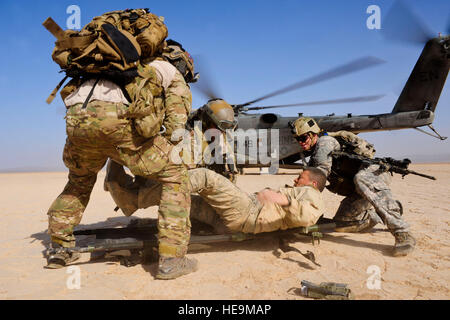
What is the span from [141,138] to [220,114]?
2.32m

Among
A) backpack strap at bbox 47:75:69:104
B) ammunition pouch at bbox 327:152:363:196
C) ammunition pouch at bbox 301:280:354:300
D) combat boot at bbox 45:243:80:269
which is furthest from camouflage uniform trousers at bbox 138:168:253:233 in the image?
ammunition pouch at bbox 327:152:363:196

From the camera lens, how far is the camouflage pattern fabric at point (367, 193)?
362 centimetres

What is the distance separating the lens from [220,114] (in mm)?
4973

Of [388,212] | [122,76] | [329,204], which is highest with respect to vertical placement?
[122,76]

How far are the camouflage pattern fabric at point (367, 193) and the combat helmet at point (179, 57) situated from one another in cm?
189

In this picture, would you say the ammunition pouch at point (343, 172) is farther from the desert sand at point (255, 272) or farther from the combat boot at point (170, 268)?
the combat boot at point (170, 268)

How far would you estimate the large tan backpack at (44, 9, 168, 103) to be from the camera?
2.59 m

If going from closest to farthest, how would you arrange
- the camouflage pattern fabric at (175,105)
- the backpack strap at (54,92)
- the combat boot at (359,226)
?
the backpack strap at (54,92) < the camouflage pattern fabric at (175,105) < the combat boot at (359,226)

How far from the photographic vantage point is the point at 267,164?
13656mm

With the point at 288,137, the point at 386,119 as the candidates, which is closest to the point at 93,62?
the point at 288,137

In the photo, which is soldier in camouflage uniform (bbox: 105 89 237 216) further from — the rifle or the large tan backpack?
the rifle

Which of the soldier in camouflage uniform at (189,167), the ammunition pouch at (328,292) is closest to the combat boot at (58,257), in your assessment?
the soldier in camouflage uniform at (189,167)
